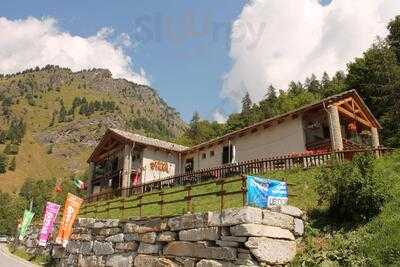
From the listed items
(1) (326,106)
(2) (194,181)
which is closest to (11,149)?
(2) (194,181)

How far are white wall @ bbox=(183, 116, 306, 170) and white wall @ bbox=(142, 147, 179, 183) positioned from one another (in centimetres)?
596

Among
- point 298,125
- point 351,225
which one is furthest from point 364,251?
point 298,125

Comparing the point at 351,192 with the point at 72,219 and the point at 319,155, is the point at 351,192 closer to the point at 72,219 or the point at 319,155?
the point at 319,155

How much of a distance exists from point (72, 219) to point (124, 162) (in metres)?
16.9

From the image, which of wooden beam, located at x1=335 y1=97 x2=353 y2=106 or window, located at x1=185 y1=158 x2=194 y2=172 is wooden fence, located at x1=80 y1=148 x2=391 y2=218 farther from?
wooden beam, located at x1=335 y1=97 x2=353 y2=106

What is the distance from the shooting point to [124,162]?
1542 inches

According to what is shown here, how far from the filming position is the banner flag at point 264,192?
1332cm

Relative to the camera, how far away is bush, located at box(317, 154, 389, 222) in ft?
42.0

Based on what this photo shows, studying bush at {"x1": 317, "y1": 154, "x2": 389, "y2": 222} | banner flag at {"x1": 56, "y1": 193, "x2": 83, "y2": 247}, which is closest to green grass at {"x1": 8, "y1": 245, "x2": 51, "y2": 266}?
banner flag at {"x1": 56, "y1": 193, "x2": 83, "y2": 247}

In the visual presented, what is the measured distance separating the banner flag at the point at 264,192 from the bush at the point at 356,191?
4.36 feet

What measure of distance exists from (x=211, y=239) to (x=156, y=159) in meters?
27.2

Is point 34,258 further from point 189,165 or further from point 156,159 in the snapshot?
point 189,165

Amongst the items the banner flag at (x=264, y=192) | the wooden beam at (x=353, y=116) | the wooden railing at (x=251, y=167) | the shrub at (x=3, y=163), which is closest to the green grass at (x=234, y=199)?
the banner flag at (x=264, y=192)

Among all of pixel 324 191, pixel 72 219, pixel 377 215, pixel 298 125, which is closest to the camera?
pixel 377 215
